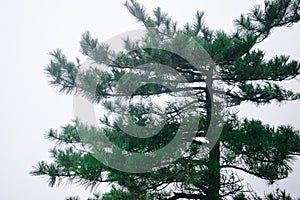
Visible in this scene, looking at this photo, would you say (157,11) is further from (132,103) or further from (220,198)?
(220,198)

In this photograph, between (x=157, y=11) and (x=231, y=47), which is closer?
(x=231, y=47)

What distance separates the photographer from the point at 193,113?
3186 mm

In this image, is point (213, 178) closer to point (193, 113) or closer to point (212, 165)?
point (212, 165)

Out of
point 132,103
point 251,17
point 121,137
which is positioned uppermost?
point 251,17

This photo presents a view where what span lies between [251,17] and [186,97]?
111cm

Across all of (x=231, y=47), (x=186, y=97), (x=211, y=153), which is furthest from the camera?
(x=186, y=97)

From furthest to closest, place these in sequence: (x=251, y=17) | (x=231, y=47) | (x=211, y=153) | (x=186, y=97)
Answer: (x=186, y=97) → (x=251, y=17) → (x=211, y=153) → (x=231, y=47)

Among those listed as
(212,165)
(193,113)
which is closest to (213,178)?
(212,165)

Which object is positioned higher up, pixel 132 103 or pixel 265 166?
pixel 132 103

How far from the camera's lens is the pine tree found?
9.78 feet

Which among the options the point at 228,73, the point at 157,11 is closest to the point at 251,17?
the point at 228,73

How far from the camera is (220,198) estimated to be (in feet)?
10.2

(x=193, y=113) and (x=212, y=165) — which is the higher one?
(x=193, y=113)

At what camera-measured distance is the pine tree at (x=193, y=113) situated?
2.98 metres
